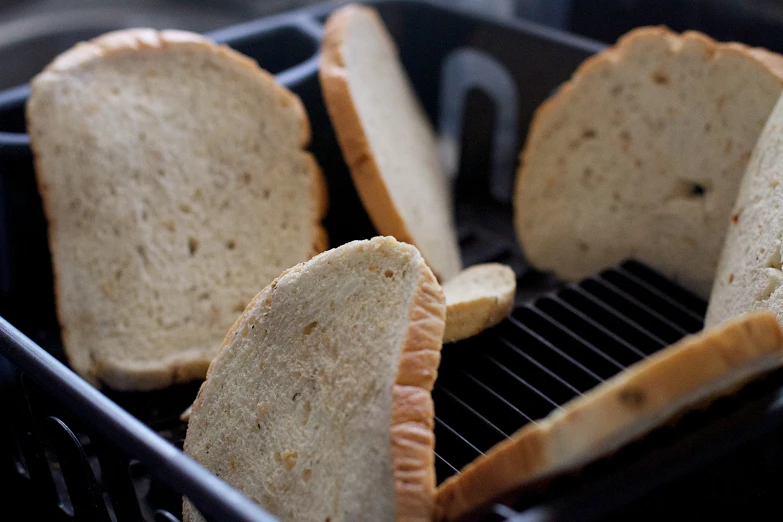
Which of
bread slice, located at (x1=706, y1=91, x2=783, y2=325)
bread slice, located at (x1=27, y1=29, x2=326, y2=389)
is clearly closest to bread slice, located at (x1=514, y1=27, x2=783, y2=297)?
bread slice, located at (x1=706, y1=91, x2=783, y2=325)

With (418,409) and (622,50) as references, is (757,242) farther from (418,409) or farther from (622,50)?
(418,409)

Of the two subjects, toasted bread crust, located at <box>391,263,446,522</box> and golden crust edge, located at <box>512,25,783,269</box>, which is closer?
toasted bread crust, located at <box>391,263,446,522</box>

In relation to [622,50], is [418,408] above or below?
below

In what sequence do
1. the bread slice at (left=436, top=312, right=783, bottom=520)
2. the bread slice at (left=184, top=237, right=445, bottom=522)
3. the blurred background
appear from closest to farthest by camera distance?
the bread slice at (left=436, top=312, right=783, bottom=520) < the bread slice at (left=184, top=237, right=445, bottom=522) < the blurred background

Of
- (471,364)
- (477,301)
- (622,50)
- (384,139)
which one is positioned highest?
(622,50)

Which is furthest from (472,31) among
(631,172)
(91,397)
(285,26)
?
(91,397)

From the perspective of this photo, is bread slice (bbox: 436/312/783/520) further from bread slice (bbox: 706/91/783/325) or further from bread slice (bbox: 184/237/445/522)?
bread slice (bbox: 706/91/783/325)

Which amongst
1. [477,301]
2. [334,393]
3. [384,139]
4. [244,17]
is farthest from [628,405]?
[244,17]

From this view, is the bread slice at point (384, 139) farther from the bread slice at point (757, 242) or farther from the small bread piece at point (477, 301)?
the bread slice at point (757, 242)
